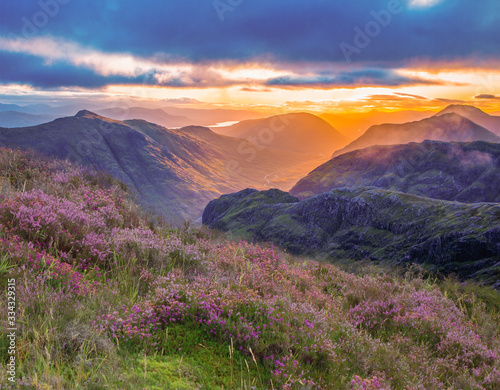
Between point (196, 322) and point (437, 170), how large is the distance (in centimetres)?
9606

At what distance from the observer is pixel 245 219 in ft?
165

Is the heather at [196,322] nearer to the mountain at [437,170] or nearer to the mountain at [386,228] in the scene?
the mountain at [386,228]

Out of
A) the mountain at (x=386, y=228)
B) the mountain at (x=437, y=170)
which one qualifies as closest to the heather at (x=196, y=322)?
the mountain at (x=386, y=228)

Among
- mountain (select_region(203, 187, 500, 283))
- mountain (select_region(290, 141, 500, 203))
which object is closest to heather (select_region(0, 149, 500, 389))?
mountain (select_region(203, 187, 500, 283))

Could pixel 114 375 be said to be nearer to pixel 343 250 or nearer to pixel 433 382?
pixel 433 382

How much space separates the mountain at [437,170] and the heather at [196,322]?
258ft

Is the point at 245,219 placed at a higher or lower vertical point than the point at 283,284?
lower

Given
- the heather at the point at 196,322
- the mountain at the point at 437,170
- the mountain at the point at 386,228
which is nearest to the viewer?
the heather at the point at 196,322

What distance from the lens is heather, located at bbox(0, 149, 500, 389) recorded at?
3.14 metres

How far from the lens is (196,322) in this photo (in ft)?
13.3

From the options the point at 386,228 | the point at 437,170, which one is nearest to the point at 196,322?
the point at 386,228

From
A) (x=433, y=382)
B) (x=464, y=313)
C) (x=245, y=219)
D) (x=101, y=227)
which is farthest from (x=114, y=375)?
(x=245, y=219)

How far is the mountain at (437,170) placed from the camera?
7375 centimetres

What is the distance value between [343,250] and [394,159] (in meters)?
84.3
